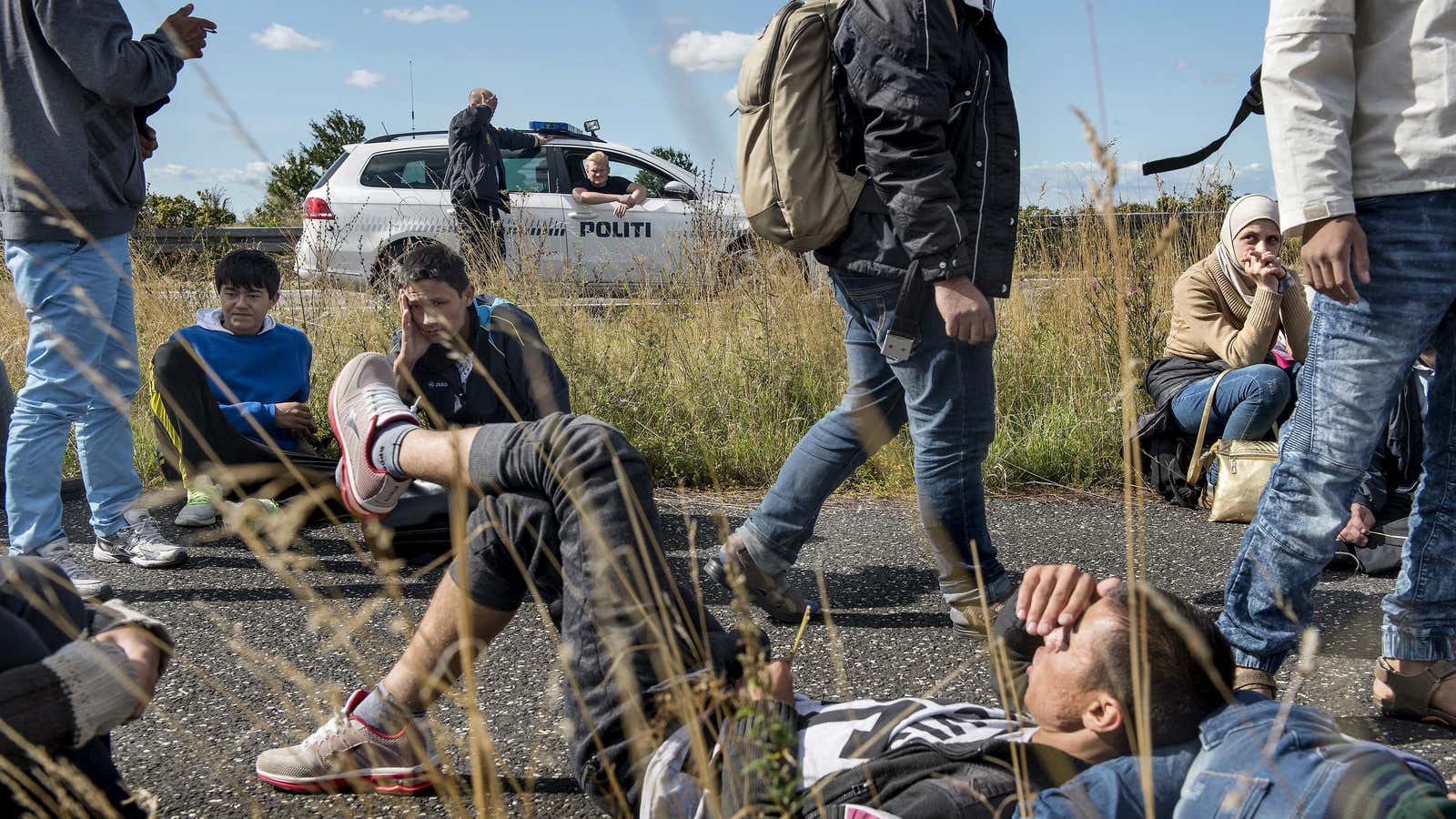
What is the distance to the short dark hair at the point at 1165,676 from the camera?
1.70 m

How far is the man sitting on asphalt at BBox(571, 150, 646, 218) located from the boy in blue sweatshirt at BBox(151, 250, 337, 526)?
5.36 metres

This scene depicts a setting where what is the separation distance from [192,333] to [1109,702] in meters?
4.00

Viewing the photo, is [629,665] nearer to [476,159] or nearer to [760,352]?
[760,352]

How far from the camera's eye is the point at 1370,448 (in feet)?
7.87

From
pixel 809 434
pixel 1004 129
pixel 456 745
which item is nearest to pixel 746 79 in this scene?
pixel 1004 129

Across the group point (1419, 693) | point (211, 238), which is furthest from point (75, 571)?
point (211, 238)

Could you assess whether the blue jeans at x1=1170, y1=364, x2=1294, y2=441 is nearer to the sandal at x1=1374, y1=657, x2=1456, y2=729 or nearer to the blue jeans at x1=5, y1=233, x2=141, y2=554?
the sandal at x1=1374, y1=657, x2=1456, y2=729

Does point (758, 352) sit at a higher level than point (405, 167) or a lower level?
lower

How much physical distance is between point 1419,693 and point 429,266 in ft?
10.2

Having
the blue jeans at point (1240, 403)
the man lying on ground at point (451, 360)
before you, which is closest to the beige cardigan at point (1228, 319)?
the blue jeans at point (1240, 403)

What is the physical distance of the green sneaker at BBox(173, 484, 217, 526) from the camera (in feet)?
14.5

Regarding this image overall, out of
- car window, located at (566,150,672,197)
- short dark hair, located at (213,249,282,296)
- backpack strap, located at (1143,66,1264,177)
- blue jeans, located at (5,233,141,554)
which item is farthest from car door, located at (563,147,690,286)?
backpack strap, located at (1143,66,1264,177)

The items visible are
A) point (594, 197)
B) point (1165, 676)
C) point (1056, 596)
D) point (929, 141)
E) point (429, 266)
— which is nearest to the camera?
point (1165, 676)

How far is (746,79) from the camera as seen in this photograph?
2982mm
